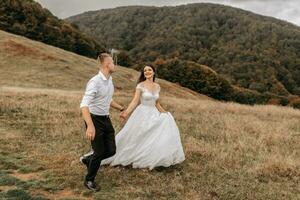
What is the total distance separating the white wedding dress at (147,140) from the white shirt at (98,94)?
175cm

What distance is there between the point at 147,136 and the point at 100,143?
6.52 feet

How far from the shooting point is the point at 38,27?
8694cm

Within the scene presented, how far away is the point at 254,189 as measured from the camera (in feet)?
28.7

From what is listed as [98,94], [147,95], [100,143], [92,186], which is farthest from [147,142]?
[98,94]

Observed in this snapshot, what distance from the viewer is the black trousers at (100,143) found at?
8.33 meters

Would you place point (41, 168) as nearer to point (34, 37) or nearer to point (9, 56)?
point (9, 56)

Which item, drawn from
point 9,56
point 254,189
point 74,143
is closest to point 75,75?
point 9,56

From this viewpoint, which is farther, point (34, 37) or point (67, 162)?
point (34, 37)

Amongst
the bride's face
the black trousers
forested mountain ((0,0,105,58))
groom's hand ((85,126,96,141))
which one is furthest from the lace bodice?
forested mountain ((0,0,105,58))

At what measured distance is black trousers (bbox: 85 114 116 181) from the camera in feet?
27.3

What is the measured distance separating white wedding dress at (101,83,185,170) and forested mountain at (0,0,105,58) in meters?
78.1

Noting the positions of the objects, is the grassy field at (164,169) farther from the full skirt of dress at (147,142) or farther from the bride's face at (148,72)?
the bride's face at (148,72)

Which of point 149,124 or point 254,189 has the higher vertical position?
point 149,124

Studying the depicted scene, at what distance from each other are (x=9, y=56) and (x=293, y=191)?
1985 inches
